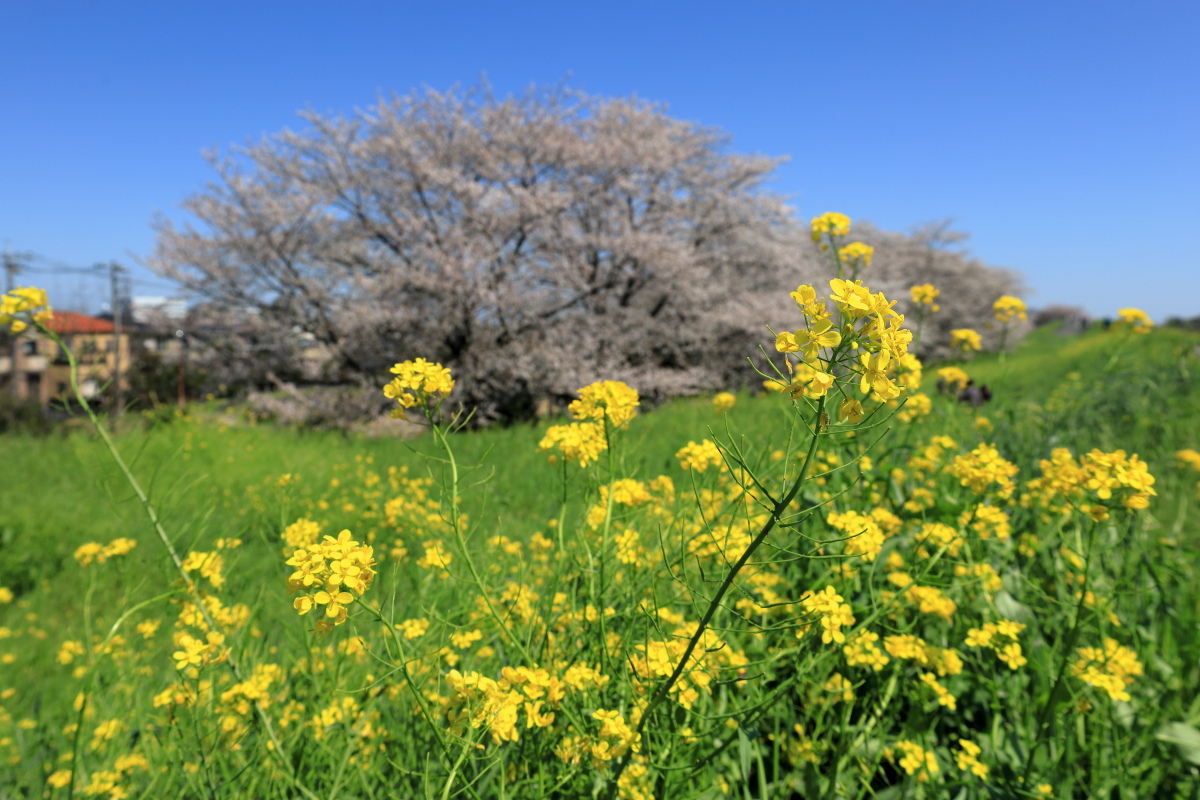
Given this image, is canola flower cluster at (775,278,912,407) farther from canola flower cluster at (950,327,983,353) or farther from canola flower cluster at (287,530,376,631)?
canola flower cluster at (950,327,983,353)

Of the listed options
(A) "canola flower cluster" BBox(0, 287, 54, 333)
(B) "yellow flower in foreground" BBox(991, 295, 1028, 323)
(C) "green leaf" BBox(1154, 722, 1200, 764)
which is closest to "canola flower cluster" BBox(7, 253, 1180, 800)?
(C) "green leaf" BBox(1154, 722, 1200, 764)

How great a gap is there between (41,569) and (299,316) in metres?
6.97

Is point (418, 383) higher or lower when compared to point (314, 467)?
higher

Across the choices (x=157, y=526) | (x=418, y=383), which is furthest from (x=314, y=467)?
(x=418, y=383)

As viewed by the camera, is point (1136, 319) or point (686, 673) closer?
point (686, 673)

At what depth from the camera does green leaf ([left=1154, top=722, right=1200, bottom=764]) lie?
1629mm

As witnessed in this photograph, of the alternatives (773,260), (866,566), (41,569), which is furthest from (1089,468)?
(773,260)

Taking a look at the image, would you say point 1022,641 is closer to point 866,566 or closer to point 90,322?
point 866,566

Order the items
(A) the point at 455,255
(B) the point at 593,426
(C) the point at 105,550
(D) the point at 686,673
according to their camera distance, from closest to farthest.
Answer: (D) the point at 686,673 < (B) the point at 593,426 < (C) the point at 105,550 < (A) the point at 455,255

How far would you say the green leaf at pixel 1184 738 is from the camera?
163 cm

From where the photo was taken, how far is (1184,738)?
1.64m

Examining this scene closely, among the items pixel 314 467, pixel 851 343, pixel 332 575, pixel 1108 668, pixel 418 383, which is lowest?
pixel 314 467

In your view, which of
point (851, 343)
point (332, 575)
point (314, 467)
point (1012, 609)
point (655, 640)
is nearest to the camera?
point (851, 343)

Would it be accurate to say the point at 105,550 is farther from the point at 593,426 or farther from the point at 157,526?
the point at 593,426
